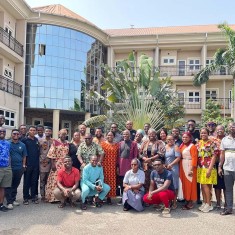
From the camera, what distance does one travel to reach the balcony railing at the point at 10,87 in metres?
20.1

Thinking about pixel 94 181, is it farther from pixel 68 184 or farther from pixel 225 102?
pixel 225 102

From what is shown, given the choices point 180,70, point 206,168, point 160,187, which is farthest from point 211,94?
point 160,187

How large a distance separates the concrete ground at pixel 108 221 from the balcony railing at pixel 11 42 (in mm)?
15944

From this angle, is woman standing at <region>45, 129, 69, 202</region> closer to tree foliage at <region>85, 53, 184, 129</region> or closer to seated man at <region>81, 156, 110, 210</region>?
seated man at <region>81, 156, 110, 210</region>

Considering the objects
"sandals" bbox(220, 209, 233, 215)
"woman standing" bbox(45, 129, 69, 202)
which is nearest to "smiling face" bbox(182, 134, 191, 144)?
"sandals" bbox(220, 209, 233, 215)

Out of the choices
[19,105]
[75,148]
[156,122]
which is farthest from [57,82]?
[75,148]

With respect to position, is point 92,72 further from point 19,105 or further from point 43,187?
point 43,187

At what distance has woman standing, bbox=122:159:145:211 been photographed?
6719 mm

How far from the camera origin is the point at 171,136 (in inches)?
285

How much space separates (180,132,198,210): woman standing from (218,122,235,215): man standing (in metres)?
0.67

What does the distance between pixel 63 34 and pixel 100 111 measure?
283 inches

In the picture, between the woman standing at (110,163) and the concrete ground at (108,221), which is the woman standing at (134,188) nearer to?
A: the concrete ground at (108,221)

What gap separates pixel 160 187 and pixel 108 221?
54.7 inches

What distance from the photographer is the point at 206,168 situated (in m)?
6.77
